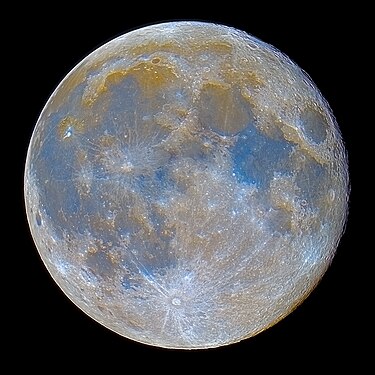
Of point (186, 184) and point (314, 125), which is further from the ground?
point (314, 125)

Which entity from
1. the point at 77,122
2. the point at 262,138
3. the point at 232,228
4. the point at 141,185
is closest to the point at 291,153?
the point at 262,138

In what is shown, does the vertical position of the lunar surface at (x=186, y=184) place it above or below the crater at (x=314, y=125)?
below

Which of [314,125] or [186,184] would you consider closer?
[186,184]

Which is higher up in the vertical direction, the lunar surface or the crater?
the crater

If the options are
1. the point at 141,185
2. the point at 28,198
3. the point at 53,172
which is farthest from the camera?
the point at 28,198

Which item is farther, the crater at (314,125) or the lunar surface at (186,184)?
the crater at (314,125)

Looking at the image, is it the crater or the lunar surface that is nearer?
the lunar surface

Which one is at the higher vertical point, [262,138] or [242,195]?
[262,138]

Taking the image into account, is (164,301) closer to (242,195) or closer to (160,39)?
(242,195)
